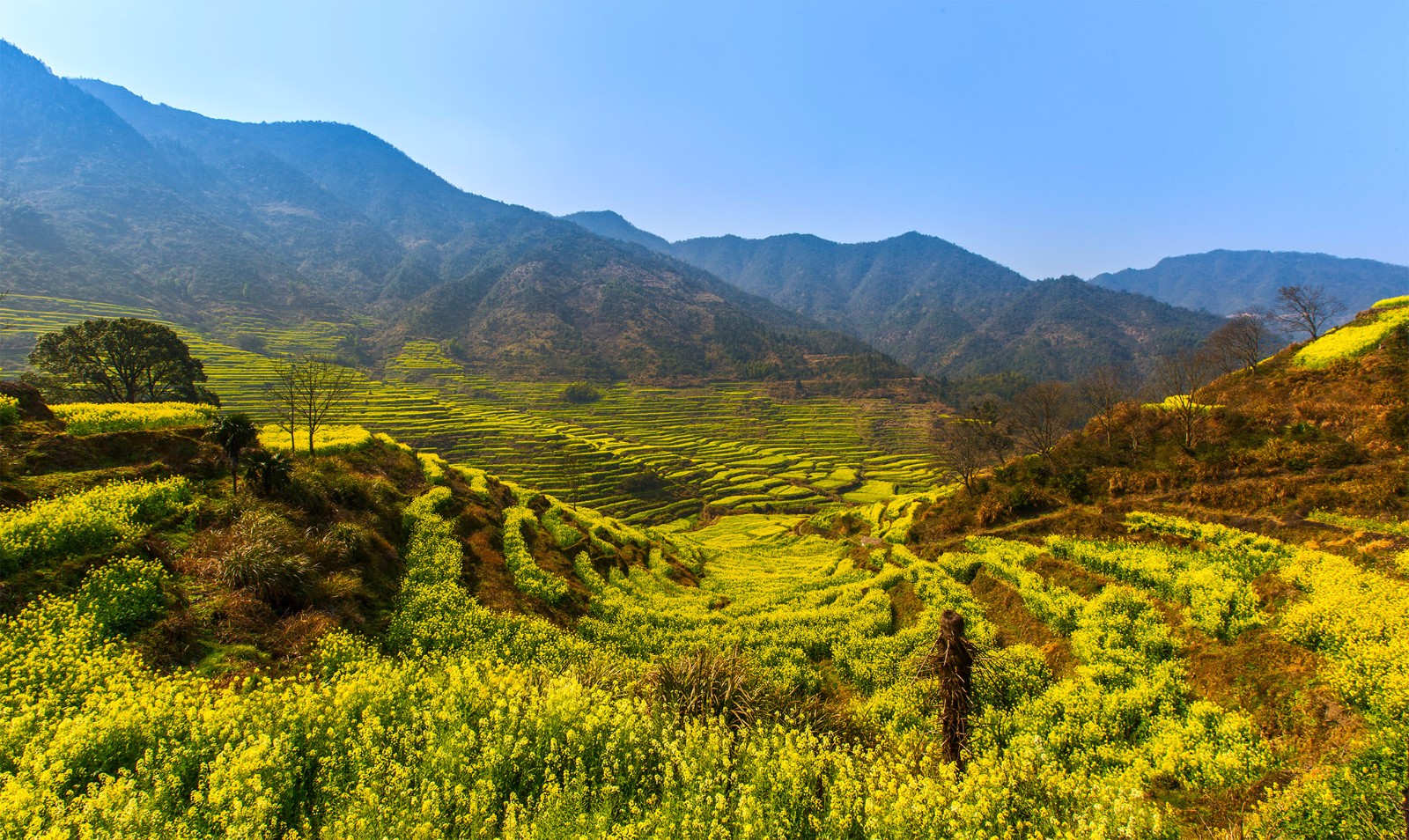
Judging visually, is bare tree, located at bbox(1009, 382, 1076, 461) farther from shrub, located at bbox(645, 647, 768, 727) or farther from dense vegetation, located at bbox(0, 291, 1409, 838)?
shrub, located at bbox(645, 647, 768, 727)

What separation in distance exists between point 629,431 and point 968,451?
73382 millimetres

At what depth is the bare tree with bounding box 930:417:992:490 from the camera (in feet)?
153

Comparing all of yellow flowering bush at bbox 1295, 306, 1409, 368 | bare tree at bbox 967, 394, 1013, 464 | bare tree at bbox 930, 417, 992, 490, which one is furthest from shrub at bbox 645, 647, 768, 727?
bare tree at bbox 967, 394, 1013, 464

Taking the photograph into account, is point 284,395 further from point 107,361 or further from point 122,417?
point 122,417

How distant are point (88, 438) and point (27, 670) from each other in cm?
1344

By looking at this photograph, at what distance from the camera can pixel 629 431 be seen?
108938 mm

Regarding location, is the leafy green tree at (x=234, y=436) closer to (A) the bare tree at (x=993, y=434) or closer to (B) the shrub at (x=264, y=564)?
(B) the shrub at (x=264, y=564)

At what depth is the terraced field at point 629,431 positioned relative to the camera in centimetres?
7756

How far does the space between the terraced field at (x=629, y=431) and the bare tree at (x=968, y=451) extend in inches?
501

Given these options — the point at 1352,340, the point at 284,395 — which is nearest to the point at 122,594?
the point at 284,395

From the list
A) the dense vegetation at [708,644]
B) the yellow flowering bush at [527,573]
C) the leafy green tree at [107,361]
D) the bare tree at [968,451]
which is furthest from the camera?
the bare tree at [968,451]

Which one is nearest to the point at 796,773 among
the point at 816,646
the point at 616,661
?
the point at 616,661

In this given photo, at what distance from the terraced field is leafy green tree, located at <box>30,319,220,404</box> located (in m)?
16.0

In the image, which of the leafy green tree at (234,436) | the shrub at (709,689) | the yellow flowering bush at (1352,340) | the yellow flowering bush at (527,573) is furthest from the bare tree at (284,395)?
the yellow flowering bush at (1352,340)
